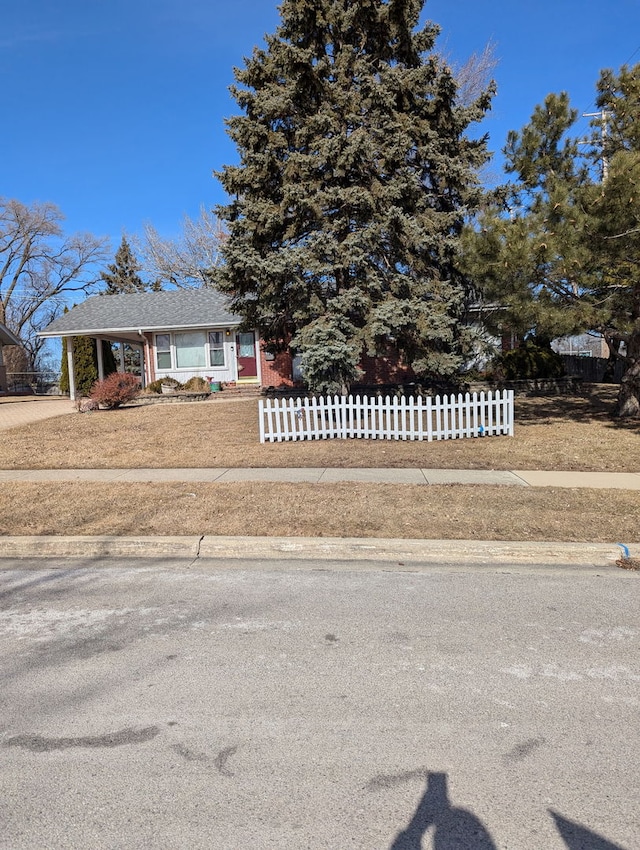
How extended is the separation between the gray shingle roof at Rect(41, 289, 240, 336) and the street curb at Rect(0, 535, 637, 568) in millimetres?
16226

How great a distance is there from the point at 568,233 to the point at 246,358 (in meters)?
15.1

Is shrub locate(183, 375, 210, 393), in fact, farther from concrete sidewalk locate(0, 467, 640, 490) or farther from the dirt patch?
the dirt patch

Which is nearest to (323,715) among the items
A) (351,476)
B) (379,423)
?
(351,476)

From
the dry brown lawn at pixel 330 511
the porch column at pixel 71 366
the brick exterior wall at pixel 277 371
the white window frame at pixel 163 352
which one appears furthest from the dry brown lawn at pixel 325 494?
the porch column at pixel 71 366

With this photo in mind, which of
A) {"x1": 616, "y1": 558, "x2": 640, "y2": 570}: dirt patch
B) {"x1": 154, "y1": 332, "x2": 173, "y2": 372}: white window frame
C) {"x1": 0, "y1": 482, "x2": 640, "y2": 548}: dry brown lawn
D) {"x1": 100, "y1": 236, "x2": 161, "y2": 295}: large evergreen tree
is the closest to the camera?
{"x1": 616, "y1": 558, "x2": 640, "y2": 570}: dirt patch

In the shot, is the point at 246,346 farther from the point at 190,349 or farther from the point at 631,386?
the point at 631,386

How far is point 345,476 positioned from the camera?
8.85 m

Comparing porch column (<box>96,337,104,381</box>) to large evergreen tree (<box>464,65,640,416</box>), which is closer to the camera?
large evergreen tree (<box>464,65,640,416</box>)

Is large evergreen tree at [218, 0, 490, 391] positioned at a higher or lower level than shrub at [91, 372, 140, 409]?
higher

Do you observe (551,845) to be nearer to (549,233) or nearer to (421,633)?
(421,633)

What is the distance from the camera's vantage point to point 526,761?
8.71 feet

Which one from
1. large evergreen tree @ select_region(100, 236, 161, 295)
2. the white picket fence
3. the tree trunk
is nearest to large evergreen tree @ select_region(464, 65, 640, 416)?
the tree trunk

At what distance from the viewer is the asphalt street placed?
2.31 m

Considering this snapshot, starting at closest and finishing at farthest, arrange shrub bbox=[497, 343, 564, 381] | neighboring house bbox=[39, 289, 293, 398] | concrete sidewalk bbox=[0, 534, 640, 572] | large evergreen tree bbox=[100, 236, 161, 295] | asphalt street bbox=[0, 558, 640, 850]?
asphalt street bbox=[0, 558, 640, 850], concrete sidewalk bbox=[0, 534, 640, 572], shrub bbox=[497, 343, 564, 381], neighboring house bbox=[39, 289, 293, 398], large evergreen tree bbox=[100, 236, 161, 295]
